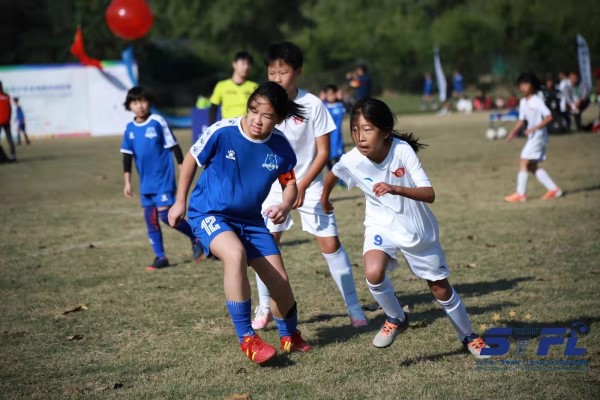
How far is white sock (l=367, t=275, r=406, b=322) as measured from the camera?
518 centimetres

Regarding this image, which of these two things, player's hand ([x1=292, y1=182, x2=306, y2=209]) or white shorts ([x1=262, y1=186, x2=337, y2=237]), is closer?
player's hand ([x1=292, y1=182, x2=306, y2=209])

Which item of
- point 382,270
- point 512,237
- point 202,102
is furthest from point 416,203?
point 202,102

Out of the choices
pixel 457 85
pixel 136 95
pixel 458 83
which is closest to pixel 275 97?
pixel 136 95

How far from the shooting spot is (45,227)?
37.6 feet

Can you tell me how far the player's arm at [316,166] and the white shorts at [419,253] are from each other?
0.81 metres

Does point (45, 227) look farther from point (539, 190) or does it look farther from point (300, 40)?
point (300, 40)

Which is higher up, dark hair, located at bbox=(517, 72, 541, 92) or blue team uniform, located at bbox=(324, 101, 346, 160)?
dark hair, located at bbox=(517, 72, 541, 92)

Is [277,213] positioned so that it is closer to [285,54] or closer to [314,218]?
[314,218]

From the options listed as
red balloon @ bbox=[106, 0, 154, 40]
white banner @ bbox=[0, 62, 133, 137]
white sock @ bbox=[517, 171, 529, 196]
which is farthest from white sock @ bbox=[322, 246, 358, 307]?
white banner @ bbox=[0, 62, 133, 137]

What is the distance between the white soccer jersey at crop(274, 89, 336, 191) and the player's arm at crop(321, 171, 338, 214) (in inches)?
20.8

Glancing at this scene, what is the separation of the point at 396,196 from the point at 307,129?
1.19 metres

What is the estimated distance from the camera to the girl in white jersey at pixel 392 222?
5082 millimetres

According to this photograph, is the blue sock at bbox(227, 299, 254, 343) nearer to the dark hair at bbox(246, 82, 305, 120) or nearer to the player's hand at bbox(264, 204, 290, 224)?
the player's hand at bbox(264, 204, 290, 224)

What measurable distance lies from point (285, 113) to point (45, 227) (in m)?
7.20
